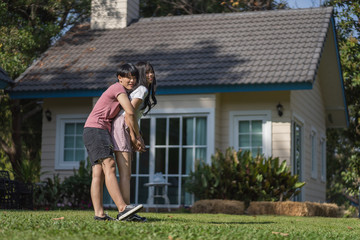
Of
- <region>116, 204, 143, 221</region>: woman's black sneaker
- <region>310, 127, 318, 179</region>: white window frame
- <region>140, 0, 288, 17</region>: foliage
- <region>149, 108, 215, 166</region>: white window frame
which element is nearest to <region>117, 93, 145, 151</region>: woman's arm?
<region>116, 204, 143, 221</region>: woman's black sneaker

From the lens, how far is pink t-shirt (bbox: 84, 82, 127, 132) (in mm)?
6789

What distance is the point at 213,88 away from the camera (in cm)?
1420

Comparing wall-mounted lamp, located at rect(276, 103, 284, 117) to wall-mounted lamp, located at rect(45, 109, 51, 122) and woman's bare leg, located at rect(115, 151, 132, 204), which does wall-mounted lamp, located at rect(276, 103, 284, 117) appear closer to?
wall-mounted lamp, located at rect(45, 109, 51, 122)

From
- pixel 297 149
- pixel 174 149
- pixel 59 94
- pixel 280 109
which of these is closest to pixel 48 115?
pixel 59 94

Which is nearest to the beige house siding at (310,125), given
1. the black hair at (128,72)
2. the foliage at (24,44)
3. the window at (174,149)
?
the window at (174,149)

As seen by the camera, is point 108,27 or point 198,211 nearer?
point 198,211

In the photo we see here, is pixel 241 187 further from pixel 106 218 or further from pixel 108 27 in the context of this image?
pixel 108 27

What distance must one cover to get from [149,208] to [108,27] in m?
5.88

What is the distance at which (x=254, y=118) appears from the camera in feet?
48.4

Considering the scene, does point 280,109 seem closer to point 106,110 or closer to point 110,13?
point 110,13

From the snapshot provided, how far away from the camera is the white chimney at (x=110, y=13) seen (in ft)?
58.9

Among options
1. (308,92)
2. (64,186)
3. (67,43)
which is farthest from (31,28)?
(308,92)

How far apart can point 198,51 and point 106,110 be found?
9216 mm

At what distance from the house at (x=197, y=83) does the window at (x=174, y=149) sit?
2 cm
